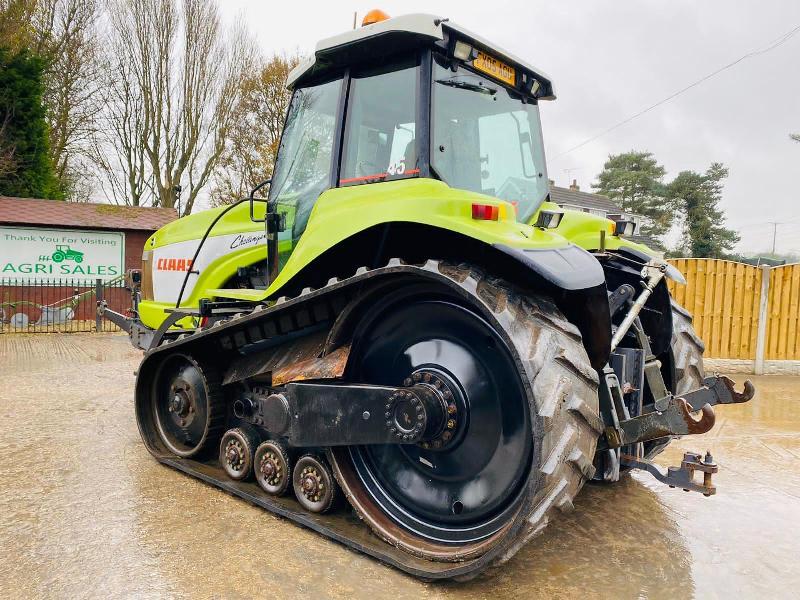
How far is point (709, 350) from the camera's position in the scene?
927 cm

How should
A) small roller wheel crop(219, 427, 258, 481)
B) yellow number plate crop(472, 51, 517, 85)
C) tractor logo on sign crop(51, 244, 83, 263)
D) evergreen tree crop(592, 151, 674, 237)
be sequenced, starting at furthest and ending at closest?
evergreen tree crop(592, 151, 674, 237)
tractor logo on sign crop(51, 244, 83, 263)
small roller wheel crop(219, 427, 258, 481)
yellow number plate crop(472, 51, 517, 85)

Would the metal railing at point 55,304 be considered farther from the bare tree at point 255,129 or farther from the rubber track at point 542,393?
the rubber track at point 542,393

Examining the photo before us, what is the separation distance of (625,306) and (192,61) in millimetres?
24500

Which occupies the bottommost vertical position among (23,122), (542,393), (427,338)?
(542,393)

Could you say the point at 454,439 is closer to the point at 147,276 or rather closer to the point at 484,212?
the point at 484,212

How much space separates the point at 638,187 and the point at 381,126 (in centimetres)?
3550

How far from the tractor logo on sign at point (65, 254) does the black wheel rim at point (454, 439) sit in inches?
609

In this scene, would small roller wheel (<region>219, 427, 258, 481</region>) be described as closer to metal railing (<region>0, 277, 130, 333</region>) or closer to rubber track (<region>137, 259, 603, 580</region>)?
rubber track (<region>137, 259, 603, 580</region>)

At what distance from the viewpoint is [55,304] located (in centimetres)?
1555

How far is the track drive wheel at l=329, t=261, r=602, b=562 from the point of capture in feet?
7.89

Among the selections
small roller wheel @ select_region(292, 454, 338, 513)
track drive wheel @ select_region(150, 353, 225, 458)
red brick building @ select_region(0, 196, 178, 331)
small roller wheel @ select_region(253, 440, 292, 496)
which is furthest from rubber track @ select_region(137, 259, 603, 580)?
red brick building @ select_region(0, 196, 178, 331)

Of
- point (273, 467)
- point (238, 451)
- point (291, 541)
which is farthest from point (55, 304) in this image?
point (291, 541)

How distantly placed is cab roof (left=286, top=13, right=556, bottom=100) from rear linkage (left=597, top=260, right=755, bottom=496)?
1573 millimetres

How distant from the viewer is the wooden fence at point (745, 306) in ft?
29.6
